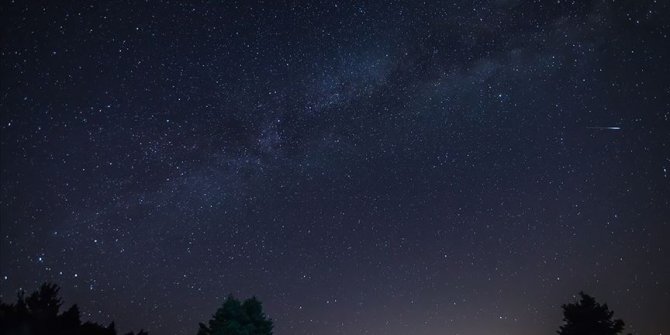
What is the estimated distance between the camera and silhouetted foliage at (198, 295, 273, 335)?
12.5 meters

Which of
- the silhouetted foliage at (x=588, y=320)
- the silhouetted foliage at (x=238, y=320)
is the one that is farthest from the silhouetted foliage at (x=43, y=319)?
the silhouetted foliage at (x=588, y=320)

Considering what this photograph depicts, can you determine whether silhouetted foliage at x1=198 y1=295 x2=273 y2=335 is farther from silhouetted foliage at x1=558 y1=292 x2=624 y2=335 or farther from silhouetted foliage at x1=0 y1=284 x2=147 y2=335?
silhouetted foliage at x1=558 y1=292 x2=624 y2=335

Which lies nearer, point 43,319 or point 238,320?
point 43,319

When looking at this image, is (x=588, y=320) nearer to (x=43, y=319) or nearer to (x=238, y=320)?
(x=238, y=320)

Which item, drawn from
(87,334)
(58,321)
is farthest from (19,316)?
(87,334)

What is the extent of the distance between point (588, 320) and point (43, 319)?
15.0m

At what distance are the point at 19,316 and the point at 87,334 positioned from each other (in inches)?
51.1

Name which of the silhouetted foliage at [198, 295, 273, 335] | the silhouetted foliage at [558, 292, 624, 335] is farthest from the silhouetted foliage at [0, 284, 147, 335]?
the silhouetted foliage at [558, 292, 624, 335]

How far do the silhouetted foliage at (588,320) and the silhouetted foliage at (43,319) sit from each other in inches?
526

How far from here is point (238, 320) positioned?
12.7 meters

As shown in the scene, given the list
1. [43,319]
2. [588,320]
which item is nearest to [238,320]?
[43,319]

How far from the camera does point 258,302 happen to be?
43.5 ft

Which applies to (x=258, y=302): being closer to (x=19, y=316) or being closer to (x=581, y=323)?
(x=19, y=316)

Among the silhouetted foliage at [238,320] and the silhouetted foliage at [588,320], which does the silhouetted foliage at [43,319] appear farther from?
the silhouetted foliage at [588,320]
